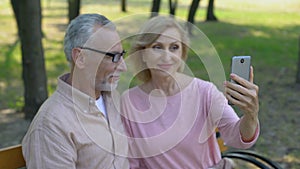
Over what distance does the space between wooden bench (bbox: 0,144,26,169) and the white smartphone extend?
125 centimetres

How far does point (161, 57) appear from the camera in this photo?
2.56m

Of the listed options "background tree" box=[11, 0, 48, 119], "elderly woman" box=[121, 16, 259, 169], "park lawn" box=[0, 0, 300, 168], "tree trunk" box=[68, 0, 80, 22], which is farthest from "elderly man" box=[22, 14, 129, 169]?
"tree trunk" box=[68, 0, 80, 22]

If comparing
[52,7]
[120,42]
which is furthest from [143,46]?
[52,7]

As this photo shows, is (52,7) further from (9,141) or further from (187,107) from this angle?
(187,107)

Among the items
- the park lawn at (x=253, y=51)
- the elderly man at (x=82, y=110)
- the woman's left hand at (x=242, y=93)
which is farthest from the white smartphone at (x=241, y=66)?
the elderly man at (x=82, y=110)

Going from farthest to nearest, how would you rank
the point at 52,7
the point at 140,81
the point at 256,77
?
the point at 52,7 → the point at 256,77 → the point at 140,81

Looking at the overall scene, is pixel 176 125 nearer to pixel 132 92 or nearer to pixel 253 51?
pixel 132 92

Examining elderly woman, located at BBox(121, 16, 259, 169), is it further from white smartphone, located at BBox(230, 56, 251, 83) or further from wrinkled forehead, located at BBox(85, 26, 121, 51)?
white smartphone, located at BBox(230, 56, 251, 83)

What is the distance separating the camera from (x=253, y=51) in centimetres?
1173

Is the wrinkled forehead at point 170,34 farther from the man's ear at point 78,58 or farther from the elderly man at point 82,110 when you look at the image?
the man's ear at point 78,58

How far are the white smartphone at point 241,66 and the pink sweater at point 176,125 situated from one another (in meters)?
0.48

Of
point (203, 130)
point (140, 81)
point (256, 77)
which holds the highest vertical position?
point (140, 81)

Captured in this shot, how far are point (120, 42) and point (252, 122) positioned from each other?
0.79m

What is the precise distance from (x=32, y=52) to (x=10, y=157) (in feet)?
9.38
